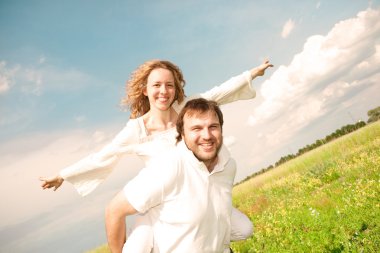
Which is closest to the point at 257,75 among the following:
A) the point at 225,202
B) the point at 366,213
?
the point at 225,202

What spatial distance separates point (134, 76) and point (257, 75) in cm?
193

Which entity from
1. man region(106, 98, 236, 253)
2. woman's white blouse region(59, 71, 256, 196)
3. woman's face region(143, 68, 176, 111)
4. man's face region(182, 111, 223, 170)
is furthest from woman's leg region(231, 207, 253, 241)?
woman's face region(143, 68, 176, 111)

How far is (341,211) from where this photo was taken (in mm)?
6590

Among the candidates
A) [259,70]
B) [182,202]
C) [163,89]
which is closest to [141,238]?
[182,202]

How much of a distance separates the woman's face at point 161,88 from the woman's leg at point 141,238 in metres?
1.82

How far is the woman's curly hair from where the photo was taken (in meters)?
5.18

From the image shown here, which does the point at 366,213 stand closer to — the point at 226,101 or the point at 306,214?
the point at 306,214

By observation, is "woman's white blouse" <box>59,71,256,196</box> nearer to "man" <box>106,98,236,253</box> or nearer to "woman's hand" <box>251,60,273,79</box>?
"woman's hand" <box>251,60,273,79</box>

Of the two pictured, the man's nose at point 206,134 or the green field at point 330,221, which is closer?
the man's nose at point 206,134

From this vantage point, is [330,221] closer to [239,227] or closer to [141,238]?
[239,227]

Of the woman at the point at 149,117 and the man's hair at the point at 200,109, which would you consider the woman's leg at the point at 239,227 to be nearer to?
the man's hair at the point at 200,109

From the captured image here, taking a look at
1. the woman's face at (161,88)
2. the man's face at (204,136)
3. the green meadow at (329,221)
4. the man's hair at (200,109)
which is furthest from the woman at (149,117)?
the green meadow at (329,221)

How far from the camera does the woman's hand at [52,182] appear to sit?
4.95 meters

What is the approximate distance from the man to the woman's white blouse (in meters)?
1.42
